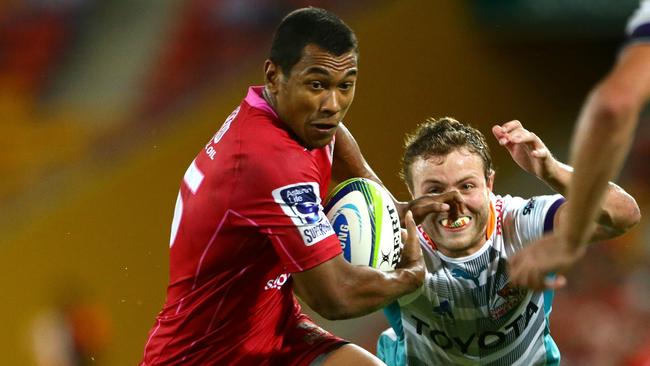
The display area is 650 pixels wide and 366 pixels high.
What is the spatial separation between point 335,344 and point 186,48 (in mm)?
4210

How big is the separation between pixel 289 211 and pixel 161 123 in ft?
13.6

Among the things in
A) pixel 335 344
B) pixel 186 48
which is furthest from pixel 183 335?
pixel 186 48

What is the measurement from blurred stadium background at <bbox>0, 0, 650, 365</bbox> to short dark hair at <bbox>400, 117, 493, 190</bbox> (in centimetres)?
290

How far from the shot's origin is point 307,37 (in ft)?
10.6

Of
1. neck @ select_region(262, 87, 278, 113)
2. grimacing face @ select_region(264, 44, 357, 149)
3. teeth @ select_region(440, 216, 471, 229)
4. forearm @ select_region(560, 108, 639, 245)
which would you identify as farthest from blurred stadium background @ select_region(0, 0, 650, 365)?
forearm @ select_region(560, 108, 639, 245)

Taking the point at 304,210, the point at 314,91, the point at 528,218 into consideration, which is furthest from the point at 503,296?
the point at 314,91

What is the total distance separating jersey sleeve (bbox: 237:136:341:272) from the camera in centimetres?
316

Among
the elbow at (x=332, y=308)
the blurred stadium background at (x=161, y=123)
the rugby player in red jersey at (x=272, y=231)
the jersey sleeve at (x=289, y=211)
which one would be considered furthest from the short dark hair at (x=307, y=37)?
the blurred stadium background at (x=161, y=123)

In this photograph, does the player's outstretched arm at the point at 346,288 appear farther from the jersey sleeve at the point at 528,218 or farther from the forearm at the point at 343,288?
the jersey sleeve at the point at 528,218

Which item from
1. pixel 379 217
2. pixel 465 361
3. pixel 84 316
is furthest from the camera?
pixel 84 316

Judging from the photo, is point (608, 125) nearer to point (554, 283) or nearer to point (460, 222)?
point (554, 283)

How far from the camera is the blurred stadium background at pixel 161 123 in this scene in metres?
6.69

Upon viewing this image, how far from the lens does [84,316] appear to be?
667 cm

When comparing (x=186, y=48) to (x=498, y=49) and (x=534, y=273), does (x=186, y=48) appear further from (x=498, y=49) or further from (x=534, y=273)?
(x=534, y=273)
